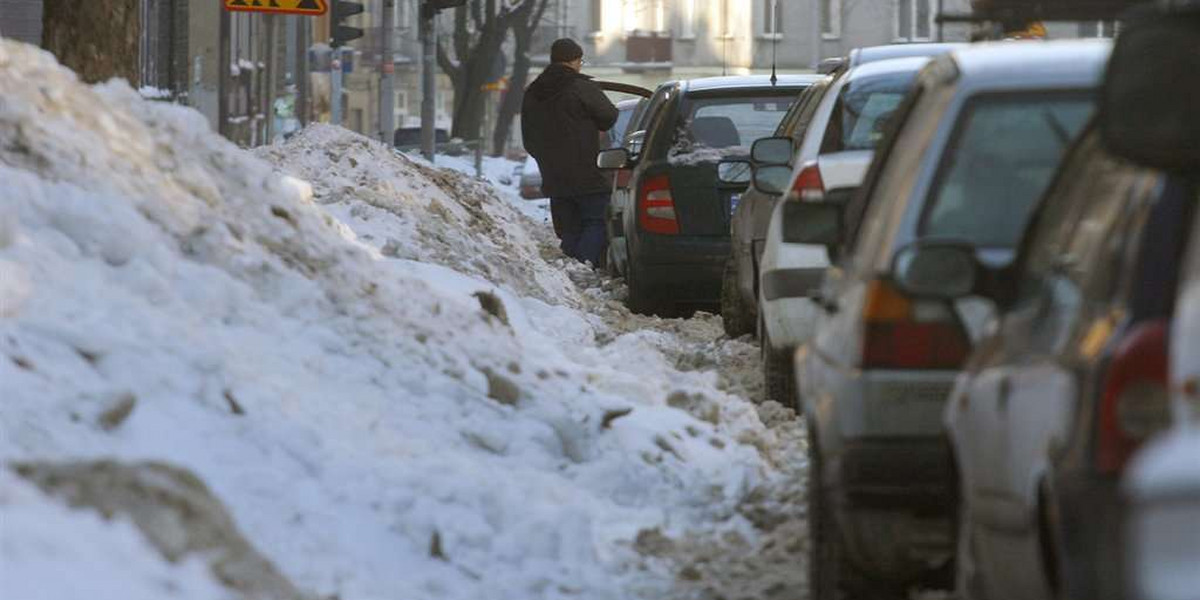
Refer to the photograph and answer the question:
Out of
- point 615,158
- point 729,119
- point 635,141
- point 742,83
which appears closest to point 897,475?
point 742,83

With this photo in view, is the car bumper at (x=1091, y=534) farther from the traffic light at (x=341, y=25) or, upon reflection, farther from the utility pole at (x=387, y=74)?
the utility pole at (x=387, y=74)

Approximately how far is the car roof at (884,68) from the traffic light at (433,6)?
16.1 metres

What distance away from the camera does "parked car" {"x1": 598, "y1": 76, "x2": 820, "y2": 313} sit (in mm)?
16078

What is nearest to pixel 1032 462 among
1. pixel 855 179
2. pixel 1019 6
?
pixel 1019 6

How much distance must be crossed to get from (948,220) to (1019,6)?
537mm

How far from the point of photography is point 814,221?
26.0 ft

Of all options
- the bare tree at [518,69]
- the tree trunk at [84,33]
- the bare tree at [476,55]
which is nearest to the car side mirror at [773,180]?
the tree trunk at [84,33]

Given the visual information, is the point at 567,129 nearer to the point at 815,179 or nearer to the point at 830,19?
the point at 815,179

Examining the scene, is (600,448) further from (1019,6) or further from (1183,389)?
(1183,389)

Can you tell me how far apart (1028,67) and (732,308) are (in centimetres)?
805

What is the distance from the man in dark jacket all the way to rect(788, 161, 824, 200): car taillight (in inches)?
331

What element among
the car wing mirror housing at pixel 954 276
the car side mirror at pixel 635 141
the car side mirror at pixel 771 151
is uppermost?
the car wing mirror housing at pixel 954 276

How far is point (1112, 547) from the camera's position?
3961 mm

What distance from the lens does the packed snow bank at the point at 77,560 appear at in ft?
18.3
